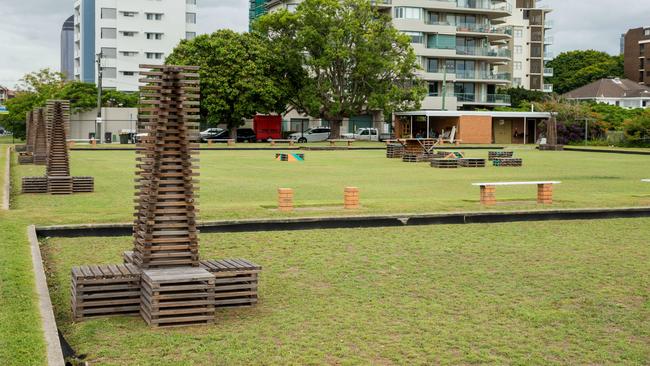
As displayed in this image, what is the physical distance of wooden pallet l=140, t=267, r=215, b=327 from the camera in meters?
7.97

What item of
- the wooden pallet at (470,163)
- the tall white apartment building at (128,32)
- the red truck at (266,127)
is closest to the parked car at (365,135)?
the red truck at (266,127)

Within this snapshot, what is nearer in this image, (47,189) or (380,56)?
(47,189)

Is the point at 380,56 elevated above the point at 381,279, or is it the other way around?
the point at 380,56

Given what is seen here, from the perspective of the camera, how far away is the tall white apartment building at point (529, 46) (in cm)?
10919

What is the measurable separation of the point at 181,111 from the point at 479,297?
3716mm

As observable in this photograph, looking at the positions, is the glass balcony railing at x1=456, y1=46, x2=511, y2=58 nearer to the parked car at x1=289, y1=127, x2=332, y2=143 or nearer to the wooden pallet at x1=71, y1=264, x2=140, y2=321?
the parked car at x1=289, y1=127, x2=332, y2=143

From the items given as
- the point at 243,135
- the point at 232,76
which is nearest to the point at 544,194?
the point at 232,76

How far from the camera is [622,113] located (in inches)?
2840

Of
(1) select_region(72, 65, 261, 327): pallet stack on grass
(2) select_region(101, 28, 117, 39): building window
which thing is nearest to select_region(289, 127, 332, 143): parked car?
(2) select_region(101, 28, 117, 39): building window

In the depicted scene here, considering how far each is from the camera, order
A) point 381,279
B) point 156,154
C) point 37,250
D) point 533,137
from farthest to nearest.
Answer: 1. point 533,137
2. point 37,250
3. point 381,279
4. point 156,154

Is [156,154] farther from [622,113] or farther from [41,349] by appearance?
[622,113]

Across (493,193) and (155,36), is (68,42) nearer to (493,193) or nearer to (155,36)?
Result: (155,36)

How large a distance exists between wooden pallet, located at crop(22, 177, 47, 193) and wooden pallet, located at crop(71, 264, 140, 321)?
1366cm

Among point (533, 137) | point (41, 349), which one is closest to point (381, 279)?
point (41, 349)
